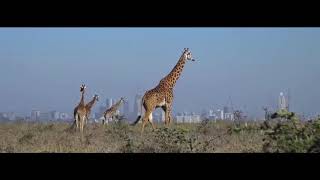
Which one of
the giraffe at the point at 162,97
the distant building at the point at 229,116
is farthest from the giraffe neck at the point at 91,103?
the distant building at the point at 229,116

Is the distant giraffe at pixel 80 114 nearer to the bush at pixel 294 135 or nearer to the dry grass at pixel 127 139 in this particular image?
the dry grass at pixel 127 139

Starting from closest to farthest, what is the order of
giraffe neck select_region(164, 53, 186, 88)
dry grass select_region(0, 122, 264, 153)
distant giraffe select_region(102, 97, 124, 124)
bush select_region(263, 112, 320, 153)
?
1. bush select_region(263, 112, 320, 153)
2. dry grass select_region(0, 122, 264, 153)
3. distant giraffe select_region(102, 97, 124, 124)
4. giraffe neck select_region(164, 53, 186, 88)

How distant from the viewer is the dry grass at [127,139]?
644 cm

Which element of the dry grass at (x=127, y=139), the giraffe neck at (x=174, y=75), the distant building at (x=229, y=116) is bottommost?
the dry grass at (x=127, y=139)

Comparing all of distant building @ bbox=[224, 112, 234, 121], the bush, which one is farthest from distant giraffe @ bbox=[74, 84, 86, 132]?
the bush

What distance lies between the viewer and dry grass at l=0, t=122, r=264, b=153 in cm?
644

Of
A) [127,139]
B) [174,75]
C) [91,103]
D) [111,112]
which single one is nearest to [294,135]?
[127,139]

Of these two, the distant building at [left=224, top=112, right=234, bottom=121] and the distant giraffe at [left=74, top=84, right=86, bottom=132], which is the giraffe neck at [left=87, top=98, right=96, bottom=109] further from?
the distant building at [left=224, top=112, right=234, bottom=121]

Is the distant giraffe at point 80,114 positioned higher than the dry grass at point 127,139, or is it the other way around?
the distant giraffe at point 80,114

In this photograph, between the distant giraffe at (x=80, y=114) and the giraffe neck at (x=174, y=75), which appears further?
the distant giraffe at (x=80, y=114)

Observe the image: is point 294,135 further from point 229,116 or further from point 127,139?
point 127,139

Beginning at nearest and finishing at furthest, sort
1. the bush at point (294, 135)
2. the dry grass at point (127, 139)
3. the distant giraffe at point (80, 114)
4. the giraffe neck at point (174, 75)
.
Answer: the bush at point (294, 135) → the dry grass at point (127, 139) → the giraffe neck at point (174, 75) → the distant giraffe at point (80, 114)
